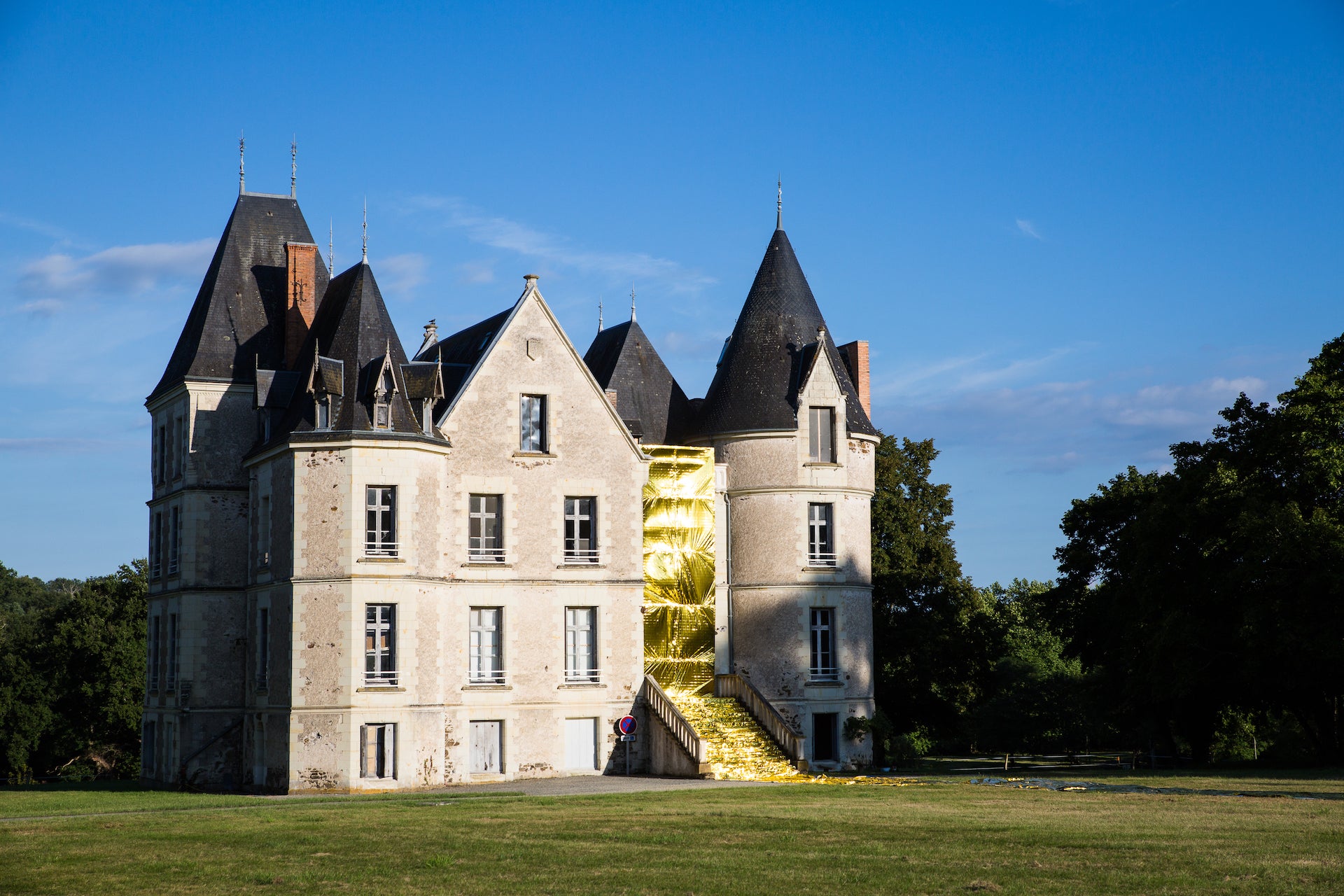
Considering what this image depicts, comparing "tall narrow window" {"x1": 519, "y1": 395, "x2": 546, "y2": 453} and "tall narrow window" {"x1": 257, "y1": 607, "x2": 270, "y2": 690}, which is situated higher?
"tall narrow window" {"x1": 519, "y1": 395, "x2": 546, "y2": 453}

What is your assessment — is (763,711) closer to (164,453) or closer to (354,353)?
(354,353)

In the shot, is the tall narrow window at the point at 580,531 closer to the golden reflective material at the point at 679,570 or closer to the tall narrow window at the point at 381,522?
the golden reflective material at the point at 679,570

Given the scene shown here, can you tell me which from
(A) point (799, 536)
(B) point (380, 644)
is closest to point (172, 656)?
(B) point (380, 644)

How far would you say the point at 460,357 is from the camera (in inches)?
1606

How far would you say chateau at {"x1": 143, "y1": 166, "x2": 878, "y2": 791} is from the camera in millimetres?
34250

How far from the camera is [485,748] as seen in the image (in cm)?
3616

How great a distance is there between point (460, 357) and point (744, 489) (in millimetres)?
8869

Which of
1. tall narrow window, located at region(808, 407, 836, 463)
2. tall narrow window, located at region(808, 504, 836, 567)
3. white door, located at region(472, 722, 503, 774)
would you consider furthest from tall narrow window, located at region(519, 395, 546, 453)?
tall narrow window, located at region(808, 504, 836, 567)

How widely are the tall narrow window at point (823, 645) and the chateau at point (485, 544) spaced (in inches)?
2.8

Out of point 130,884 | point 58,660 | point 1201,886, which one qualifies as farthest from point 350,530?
point 58,660

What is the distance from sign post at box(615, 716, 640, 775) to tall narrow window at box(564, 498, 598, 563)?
13.9 ft

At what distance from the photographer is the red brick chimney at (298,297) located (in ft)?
129

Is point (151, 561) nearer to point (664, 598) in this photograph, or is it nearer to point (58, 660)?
point (664, 598)

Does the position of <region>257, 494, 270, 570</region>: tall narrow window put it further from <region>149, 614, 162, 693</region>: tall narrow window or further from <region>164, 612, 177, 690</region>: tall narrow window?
<region>149, 614, 162, 693</region>: tall narrow window
